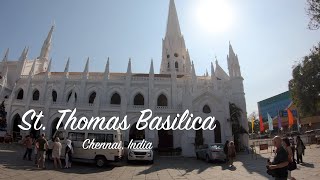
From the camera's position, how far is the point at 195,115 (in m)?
28.2

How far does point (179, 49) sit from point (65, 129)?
35625 millimetres

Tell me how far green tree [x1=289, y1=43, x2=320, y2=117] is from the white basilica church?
21.0ft

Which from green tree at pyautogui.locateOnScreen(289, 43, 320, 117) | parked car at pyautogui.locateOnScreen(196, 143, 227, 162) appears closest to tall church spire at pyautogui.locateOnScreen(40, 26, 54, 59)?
parked car at pyautogui.locateOnScreen(196, 143, 227, 162)

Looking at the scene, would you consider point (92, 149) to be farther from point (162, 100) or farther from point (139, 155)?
point (162, 100)

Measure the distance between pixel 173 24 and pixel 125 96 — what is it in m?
23.0

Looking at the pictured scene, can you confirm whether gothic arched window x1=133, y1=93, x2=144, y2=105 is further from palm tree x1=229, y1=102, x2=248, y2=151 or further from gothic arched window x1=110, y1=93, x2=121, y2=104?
palm tree x1=229, y1=102, x2=248, y2=151

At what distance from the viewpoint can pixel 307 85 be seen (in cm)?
2806

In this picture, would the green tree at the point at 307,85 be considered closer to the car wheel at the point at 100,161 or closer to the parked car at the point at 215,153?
the parked car at the point at 215,153

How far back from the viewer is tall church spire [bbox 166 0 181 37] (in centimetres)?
4853

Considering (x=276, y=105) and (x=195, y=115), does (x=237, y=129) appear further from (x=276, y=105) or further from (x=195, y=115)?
(x=276, y=105)

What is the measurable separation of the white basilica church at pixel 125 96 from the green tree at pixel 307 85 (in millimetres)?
6386

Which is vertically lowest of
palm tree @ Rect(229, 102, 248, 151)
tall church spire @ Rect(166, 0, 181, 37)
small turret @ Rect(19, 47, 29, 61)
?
palm tree @ Rect(229, 102, 248, 151)

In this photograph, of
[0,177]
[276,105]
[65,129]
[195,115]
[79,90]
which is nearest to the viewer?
[0,177]

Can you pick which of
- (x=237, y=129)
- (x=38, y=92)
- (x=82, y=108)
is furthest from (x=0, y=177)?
(x=38, y=92)
